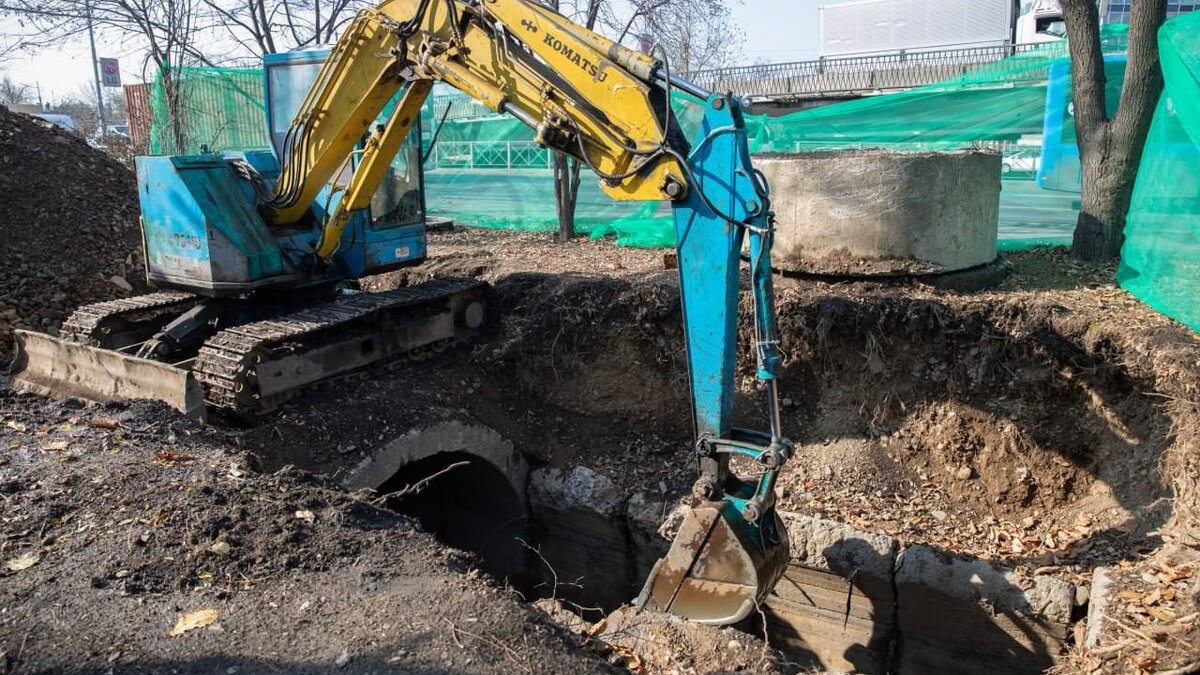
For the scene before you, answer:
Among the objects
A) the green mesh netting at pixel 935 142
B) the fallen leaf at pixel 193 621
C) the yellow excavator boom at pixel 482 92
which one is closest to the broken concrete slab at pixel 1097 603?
the green mesh netting at pixel 935 142

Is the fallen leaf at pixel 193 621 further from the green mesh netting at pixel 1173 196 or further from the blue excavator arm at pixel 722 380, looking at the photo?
the green mesh netting at pixel 1173 196

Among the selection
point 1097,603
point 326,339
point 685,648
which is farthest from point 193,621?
point 1097,603

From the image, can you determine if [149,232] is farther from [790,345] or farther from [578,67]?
[790,345]

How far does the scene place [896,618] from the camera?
601 cm

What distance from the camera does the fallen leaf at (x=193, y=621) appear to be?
3.49m

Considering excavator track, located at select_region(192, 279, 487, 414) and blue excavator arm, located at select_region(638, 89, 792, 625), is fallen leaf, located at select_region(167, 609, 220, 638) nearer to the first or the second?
blue excavator arm, located at select_region(638, 89, 792, 625)

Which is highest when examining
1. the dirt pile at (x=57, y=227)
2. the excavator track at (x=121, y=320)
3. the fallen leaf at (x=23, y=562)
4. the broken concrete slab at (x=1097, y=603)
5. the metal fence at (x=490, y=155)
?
the metal fence at (x=490, y=155)

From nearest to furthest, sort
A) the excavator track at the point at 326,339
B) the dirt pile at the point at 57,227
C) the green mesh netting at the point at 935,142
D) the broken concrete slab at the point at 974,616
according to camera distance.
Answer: the broken concrete slab at the point at 974,616 → the green mesh netting at the point at 935,142 → the excavator track at the point at 326,339 → the dirt pile at the point at 57,227

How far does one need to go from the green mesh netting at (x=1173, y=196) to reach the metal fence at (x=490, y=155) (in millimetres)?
6869

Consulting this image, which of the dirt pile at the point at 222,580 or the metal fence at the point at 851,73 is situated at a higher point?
the metal fence at the point at 851,73

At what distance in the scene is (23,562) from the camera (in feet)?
13.0

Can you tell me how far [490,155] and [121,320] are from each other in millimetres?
6094

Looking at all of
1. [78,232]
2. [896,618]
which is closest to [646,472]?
[896,618]

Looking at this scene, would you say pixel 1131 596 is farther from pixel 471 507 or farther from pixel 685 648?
pixel 471 507
